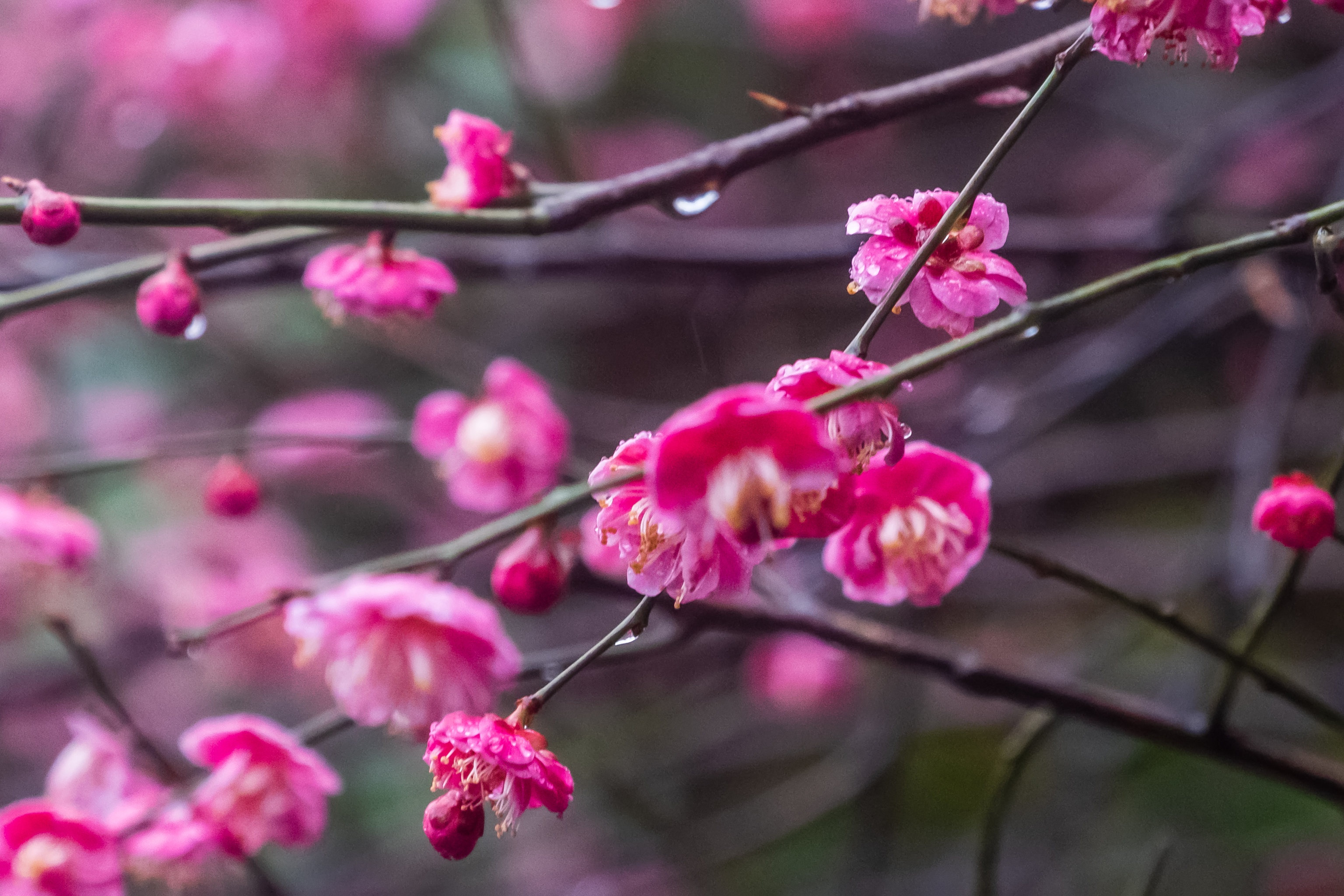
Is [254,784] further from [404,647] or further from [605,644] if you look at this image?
[605,644]

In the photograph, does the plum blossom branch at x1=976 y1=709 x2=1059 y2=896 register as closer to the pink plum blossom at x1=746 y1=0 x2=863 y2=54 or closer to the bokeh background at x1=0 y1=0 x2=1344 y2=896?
the bokeh background at x1=0 y1=0 x2=1344 y2=896

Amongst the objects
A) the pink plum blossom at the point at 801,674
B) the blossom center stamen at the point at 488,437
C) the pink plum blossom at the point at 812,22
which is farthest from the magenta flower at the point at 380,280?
the pink plum blossom at the point at 812,22

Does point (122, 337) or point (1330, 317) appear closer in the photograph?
point (1330, 317)

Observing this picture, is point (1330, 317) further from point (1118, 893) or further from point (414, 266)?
point (414, 266)

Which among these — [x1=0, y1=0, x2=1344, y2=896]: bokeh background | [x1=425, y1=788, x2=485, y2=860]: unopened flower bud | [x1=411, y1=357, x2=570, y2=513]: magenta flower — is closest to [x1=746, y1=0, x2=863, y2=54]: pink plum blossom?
[x1=0, y1=0, x2=1344, y2=896]: bokeh background

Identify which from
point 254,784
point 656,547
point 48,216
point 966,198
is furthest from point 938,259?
point 254,784

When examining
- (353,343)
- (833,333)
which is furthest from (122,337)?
(833,333)

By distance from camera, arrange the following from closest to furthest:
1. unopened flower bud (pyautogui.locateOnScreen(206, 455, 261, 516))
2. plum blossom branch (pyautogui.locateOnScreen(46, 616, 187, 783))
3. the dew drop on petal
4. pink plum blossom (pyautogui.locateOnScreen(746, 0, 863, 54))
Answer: the dew drop on petal
plum blossom branch (pyautogui.locateOnScreen(46, 616, 187, 783))
unopened flower bud (pyautogui.locateOnScreen(206, 455, 261, 516))
pink plum blossom (pyautogui.locateOnScreen(746, 0, 863, 54))
